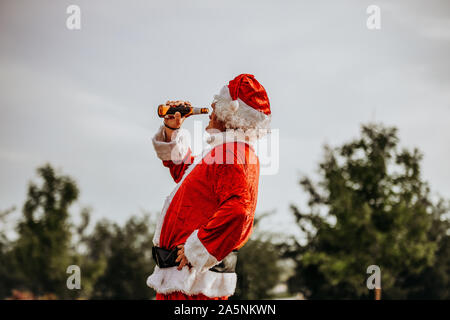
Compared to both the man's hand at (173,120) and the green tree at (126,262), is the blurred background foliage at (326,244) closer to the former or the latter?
the green tree at (126,262)

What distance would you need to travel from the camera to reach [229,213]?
2.45m

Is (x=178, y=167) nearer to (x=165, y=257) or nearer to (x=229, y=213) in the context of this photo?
(x=165, y=257)

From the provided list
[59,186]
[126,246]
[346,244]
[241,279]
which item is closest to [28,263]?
[59,186]

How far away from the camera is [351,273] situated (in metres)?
15.9

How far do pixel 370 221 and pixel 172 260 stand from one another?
46.3ft

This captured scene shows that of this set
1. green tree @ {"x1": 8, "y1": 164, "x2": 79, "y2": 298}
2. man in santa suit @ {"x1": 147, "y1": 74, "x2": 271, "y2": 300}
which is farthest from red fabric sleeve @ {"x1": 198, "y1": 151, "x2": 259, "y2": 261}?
green tree @ {"x1": 8, "y1": 164, "x2": 79, "y2": 298}

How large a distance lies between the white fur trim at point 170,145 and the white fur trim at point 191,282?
2.42ft

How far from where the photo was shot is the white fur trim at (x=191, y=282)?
8.45 feet

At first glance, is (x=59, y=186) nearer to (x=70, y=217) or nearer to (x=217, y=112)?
(x=70, y=217)

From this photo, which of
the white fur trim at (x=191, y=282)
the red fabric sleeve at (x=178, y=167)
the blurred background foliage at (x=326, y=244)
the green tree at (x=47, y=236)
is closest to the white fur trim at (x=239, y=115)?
the red fabric sleeve at (x=178, y=167)

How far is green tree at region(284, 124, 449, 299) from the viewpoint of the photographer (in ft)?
51.7

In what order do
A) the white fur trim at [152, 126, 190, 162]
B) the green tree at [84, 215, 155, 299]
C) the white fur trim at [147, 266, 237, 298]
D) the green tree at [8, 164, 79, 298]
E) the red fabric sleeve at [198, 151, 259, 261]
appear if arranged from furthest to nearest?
the green tree at [84, 215, 155, 299]
the green tree at [8, 164, 79, 298]
the white fur trim at [152, 126, 190, 162]
the white fur trim at [147, 266, 237, 298]
the red fabric sleeve at [198, 151, 259, 261]

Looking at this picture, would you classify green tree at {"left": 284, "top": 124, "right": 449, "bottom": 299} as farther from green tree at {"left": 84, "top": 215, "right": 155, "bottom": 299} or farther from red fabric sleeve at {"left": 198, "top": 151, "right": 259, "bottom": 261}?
red fabric sleeve at {"left": 198, "top": 151, "right": 259, "bottom": 261}
